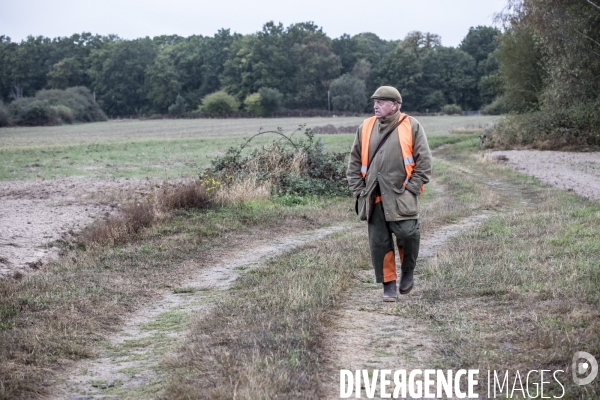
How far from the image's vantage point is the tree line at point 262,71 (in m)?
110

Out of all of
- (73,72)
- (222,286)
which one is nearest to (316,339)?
(222,286)

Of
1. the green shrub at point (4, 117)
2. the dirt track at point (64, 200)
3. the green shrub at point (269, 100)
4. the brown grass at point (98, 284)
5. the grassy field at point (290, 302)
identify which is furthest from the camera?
the green shrub at point (269, 100)

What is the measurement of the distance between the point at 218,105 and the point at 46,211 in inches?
3667

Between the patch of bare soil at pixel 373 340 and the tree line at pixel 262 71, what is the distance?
3926 inches

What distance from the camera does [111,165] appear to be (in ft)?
87.2

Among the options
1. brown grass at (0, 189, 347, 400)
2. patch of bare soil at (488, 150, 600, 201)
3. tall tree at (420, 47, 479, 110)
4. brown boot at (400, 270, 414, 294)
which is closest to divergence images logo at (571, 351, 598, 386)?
brown boot at (400, 270, 414, 294)

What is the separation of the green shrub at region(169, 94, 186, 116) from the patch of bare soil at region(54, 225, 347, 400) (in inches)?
4046

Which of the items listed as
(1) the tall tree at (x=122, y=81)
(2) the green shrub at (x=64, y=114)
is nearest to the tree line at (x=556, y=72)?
(2) the green shrub at (x=64, y=114)

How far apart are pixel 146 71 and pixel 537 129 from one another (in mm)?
96551

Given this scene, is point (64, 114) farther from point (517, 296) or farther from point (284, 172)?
point (517, 296)

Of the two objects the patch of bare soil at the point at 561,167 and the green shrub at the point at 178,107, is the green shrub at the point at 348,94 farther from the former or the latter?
the patch of bare soil at the point at 561,167

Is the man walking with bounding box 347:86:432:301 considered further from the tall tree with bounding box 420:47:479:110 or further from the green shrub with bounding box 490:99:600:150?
the tall tree with bounding box 420:47:479:110

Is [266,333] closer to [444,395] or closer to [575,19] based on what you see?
[444,395]

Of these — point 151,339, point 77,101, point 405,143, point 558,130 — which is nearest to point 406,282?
point 405,143
